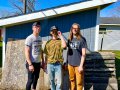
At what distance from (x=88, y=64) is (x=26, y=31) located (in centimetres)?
279

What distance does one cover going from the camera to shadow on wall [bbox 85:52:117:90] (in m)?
8.01

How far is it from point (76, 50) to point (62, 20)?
4215mm

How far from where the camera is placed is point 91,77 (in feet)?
27.8

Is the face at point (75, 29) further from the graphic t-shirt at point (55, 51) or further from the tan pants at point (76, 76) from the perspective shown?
the tan pants at point (76, 76)

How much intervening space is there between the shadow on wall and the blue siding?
184 cm

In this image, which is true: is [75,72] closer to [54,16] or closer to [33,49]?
[33,49]

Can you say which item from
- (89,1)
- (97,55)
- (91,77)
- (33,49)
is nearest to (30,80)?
(33,49)

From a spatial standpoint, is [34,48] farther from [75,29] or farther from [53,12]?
[53,12]

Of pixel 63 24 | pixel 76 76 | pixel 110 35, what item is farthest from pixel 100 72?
pixel 110 35

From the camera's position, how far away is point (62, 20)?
34.5ft

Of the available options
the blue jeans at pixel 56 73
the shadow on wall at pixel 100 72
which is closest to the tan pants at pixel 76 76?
the blue jeans at pixel 56 73

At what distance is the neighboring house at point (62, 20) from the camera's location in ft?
33.0

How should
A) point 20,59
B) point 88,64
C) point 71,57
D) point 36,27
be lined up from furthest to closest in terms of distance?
point 88,64 < point 20,59 < point 71,57 < point 36,27

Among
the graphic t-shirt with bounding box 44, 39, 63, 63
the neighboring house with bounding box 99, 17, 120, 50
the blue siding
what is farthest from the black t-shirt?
the neighboring house with bounding box 99, 17, 120, 50
